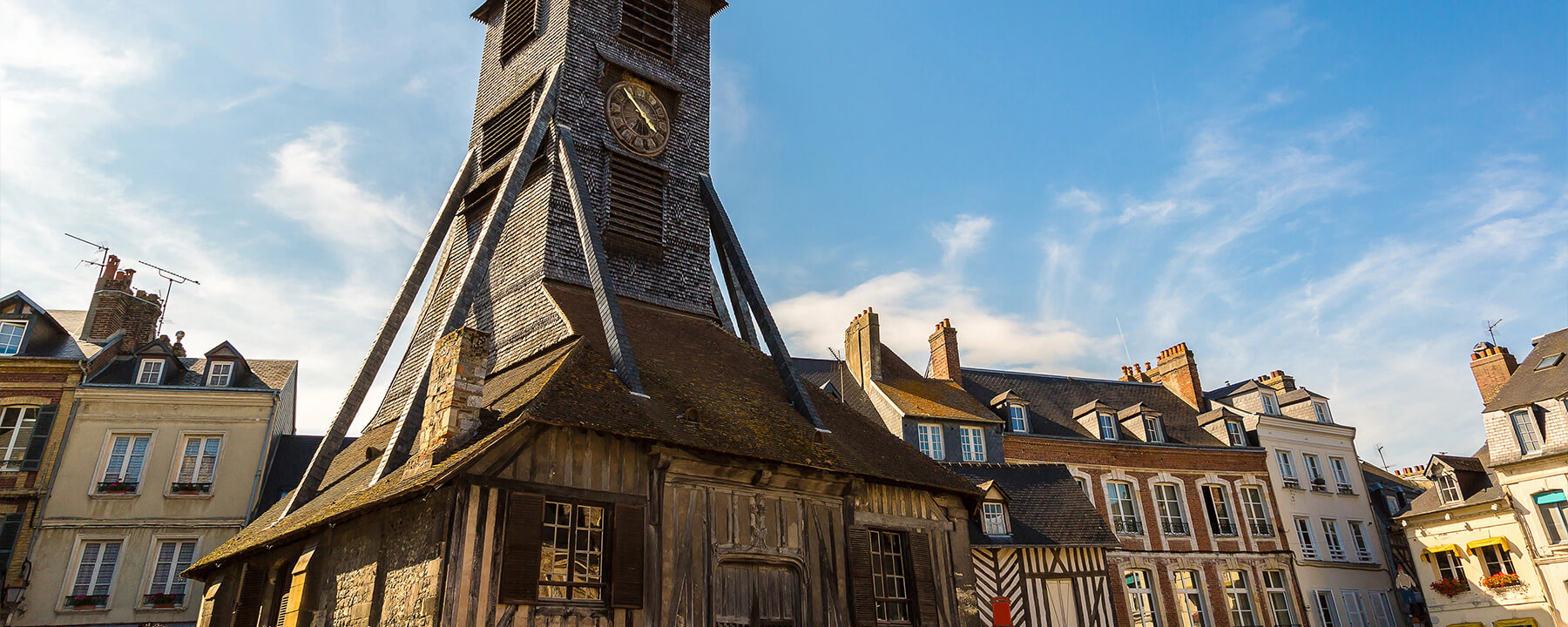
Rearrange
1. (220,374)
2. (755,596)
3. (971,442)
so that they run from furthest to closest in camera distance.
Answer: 1. (971,442)
2. (220,374)
3. (755,596)

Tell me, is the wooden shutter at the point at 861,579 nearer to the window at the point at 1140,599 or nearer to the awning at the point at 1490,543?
the window at the point at 1140,599

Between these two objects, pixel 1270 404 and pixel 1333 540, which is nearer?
pixel 1333 540

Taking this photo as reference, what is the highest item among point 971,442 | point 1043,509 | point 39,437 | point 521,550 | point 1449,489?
point 971,442

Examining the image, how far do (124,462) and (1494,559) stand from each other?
93.3 feet

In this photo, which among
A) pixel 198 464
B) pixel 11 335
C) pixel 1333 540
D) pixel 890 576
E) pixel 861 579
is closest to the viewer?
pixel 861 579

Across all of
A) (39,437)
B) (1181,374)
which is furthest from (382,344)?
(1181,374)

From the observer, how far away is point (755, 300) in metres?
14.6

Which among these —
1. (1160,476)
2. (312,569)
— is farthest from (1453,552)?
(312,569)

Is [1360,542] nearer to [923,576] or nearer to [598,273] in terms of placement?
[923,576]

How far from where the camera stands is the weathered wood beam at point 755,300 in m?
12.5

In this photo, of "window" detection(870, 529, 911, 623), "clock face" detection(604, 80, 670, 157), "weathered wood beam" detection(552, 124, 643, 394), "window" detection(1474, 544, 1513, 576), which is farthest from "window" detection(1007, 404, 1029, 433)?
"weathered wood beam" detection(552, 124, 643, 394)

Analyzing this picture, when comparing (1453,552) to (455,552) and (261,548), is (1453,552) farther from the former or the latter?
(261,548)

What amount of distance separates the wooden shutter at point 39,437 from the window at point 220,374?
2220mm

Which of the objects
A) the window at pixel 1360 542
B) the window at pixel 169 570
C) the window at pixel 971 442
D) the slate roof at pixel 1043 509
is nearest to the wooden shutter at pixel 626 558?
the slate roof at pixel 1043 509
